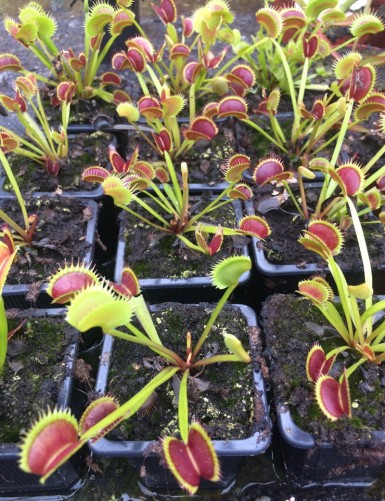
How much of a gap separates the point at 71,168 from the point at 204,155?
632mm

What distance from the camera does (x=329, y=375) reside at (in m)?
1.40

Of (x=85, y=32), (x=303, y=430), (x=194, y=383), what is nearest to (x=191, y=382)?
(x=194, y=383)

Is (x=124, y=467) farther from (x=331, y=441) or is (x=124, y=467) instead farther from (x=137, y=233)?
(x=137, y=233)

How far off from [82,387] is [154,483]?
400 millimetres

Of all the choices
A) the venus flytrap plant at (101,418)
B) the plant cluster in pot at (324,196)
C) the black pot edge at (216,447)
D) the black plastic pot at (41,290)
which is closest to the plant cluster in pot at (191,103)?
the plant cluster in pot at (324,196)

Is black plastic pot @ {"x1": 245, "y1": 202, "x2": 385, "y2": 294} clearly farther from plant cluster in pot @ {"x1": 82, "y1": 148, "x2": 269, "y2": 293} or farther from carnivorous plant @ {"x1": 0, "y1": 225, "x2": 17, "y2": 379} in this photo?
carnivorous plant @ {"x1": 0, "y1": 225, "x2": 17, "y2": 379}

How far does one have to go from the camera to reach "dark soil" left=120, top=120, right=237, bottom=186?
214 cm

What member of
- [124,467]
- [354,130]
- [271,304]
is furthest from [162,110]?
[124,467]

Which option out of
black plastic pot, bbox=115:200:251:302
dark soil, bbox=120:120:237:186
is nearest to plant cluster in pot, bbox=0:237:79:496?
black plastic pot, bbox=115:200:251:302

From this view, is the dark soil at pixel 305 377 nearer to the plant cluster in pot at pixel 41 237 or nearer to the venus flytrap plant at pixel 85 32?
the plant cluster in pot at pixel 41 237

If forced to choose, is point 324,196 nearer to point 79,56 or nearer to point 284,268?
point 284,268

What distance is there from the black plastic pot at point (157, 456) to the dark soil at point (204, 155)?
31.4 inches

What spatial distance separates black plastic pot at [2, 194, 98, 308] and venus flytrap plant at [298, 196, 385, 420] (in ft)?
2.91

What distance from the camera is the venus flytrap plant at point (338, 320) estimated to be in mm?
1161
